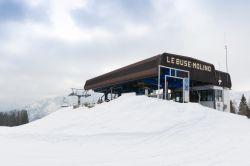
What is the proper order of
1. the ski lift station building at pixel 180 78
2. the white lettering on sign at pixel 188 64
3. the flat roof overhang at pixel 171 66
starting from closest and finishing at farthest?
1. the flat roof overhang at pixel 171 66
2. the ski lift station building at pixel 180 78
3. the white lettering on sign at pixel 188 64

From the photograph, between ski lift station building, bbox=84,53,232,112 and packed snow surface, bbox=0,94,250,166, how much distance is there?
8.47 metres

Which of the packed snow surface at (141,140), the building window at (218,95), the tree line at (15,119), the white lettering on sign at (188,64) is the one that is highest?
the white lettering on sign at (188,64)

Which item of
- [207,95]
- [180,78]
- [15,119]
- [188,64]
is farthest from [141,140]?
[15,119]

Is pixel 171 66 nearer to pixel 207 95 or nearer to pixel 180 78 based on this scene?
pixel 180 78

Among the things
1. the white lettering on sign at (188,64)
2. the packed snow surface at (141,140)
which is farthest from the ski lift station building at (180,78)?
the packed snow surface at (141,140)

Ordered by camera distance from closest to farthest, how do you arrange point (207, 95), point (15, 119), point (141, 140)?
point (141, 140), point (207, 95), point (15, 119)

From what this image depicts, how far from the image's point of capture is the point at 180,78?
1204 inches

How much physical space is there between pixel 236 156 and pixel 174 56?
63.0 feet

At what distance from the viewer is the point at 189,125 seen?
682 inches

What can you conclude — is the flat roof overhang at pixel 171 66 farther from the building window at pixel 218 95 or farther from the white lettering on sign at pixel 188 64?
the building window at pixel 218 95

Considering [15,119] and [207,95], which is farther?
[15,119]

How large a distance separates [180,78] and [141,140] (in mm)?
16930

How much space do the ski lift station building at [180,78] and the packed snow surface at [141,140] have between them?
27.8ft

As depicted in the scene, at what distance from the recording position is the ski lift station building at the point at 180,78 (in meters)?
29.6
